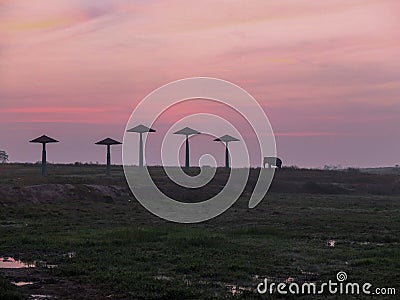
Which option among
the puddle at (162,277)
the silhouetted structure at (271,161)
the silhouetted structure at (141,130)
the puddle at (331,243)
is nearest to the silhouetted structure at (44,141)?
the silhouetted structure at (141,130)

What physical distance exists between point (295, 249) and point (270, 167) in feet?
140

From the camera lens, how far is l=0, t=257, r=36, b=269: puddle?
15305 mm

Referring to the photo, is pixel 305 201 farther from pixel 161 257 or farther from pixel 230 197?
pixel 161 257

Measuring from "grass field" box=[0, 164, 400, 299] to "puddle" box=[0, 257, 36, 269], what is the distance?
31 cm

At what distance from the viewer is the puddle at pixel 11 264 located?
15305 mm

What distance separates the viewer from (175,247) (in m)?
18.0

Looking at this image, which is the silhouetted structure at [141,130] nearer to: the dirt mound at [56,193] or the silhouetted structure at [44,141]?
the silhouetted structure at [44,141]

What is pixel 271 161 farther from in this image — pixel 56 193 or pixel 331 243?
pixel 331 243

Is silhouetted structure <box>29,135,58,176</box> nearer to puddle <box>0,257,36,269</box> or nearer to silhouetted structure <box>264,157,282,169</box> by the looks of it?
silhouetted structure <box>264,157,282,169</box>

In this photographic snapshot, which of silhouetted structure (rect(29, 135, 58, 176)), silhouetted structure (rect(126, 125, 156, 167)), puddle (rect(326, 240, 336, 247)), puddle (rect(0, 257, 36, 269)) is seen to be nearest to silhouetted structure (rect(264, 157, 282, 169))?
silhouetted structure (rect(126, 125, 156, 167))

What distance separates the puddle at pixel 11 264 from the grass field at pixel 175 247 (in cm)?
31

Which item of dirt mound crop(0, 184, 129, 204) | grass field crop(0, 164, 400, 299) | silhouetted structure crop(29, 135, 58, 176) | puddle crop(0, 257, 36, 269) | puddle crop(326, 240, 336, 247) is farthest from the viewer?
silhouetted structure crop(29, 135, 58, 176)

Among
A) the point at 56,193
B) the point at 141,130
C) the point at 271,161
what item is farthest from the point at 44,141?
the point at 271,161

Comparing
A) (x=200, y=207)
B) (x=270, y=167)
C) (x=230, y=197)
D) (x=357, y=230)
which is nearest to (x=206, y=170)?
(x=270, y=167)
